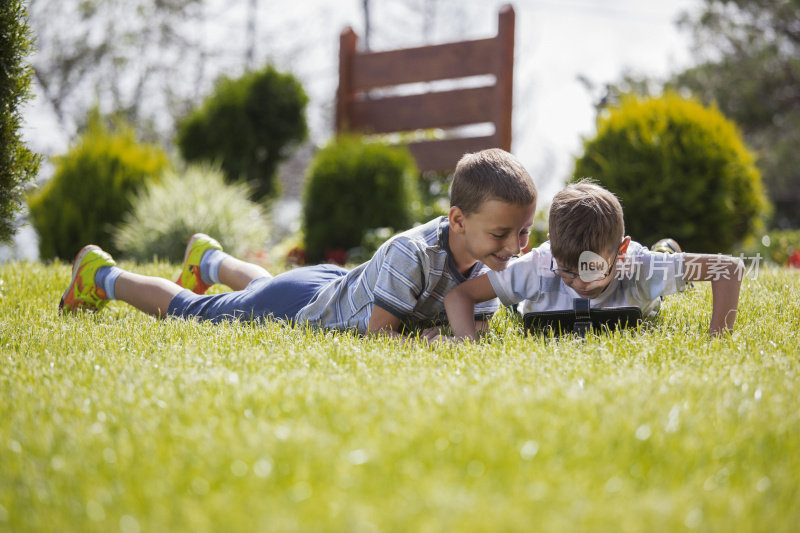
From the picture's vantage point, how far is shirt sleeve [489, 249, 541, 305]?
10.5ft

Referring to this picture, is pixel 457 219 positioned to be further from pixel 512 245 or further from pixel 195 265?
pixel 195 265

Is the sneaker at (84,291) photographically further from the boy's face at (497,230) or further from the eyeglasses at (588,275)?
the eyeglasses at (588,275)

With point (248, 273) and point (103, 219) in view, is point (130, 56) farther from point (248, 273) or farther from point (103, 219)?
point (248, 273)

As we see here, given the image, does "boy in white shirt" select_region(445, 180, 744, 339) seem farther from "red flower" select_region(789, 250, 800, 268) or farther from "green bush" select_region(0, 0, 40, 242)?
"red flower" select_region(789, 250, 800, 268)

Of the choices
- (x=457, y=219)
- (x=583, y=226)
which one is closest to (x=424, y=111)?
(x=457, y=219)

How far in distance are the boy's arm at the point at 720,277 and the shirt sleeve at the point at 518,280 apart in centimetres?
65

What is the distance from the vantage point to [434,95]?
9766mm

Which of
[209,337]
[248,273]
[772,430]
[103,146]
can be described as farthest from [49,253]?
[772,430]

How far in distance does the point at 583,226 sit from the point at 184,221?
5798mm

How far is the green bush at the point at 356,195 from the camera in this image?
820 centimetres

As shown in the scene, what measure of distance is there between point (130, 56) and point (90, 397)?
18066 millimetres

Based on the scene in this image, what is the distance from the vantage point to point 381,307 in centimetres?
318

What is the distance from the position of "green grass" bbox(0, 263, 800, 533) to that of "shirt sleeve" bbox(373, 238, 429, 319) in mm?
458

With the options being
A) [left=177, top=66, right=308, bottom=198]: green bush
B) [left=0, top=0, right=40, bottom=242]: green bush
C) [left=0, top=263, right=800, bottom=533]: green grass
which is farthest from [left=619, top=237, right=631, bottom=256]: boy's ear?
[left=177, top=66, right=308, bottom=198]: green bush
